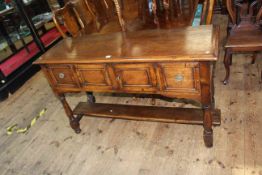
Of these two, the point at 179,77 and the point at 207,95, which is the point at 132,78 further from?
the point at 207,95

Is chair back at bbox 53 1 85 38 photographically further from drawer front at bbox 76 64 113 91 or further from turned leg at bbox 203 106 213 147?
turned leg at bbox 203 106 213 147

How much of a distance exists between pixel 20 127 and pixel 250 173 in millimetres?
2119

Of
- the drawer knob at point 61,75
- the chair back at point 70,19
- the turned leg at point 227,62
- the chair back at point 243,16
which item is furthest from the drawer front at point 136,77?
the chair back at point 243,16

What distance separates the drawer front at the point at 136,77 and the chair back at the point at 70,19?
0.89 meters

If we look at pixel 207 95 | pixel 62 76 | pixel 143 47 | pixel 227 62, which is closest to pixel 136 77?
pixel 143 47

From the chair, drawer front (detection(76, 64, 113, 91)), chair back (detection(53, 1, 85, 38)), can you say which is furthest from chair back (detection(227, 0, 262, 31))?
chair back (detection(53, 1, 85, 38))

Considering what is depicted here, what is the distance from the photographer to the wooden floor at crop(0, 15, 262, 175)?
1.60 m

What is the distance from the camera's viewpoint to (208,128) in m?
1.58

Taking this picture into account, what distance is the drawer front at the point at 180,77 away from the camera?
1.29 m

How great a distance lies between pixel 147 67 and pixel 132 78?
15cm

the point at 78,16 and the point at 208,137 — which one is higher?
the point at 78,16

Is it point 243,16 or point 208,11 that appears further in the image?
point 243,16

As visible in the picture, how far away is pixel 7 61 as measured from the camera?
3299 millimetres

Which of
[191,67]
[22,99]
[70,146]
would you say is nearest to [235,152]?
[191,67]
